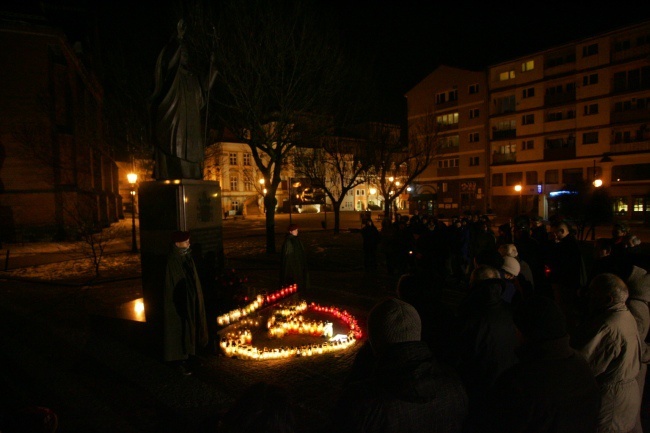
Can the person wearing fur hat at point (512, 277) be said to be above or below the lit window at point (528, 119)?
below

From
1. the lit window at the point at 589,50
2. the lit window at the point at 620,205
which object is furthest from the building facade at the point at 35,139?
the lit window at the point at 589,50

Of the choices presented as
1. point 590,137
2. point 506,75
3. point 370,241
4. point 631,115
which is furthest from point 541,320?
point 506,75

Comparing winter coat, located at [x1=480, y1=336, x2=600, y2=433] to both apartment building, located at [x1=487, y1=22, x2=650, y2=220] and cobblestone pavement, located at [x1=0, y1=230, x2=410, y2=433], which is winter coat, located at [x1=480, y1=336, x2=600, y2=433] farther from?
apartment building, located at [x1=487, y1=22, x2=650, y2=220]

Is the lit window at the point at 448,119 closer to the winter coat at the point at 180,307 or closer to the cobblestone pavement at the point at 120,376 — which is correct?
the cobblestone pavement at the point at 120,376

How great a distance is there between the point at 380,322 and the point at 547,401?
3.03 feet

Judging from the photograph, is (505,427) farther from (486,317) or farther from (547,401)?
(486,317)

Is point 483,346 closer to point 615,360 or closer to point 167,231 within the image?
point 615,360

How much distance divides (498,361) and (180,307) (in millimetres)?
4126

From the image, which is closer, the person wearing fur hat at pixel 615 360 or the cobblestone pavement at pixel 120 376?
the person wearing fur hat at pixel 615 360

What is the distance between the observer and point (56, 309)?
32.3 feet

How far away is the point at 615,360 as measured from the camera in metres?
3.14

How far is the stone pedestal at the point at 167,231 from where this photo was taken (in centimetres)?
736

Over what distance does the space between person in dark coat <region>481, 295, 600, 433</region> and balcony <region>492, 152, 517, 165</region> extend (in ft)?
166

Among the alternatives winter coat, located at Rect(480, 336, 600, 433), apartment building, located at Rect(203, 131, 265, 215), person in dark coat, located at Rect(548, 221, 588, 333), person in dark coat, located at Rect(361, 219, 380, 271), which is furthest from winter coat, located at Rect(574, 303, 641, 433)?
apartment building, located at Rect(203, 131, 265, 215)
